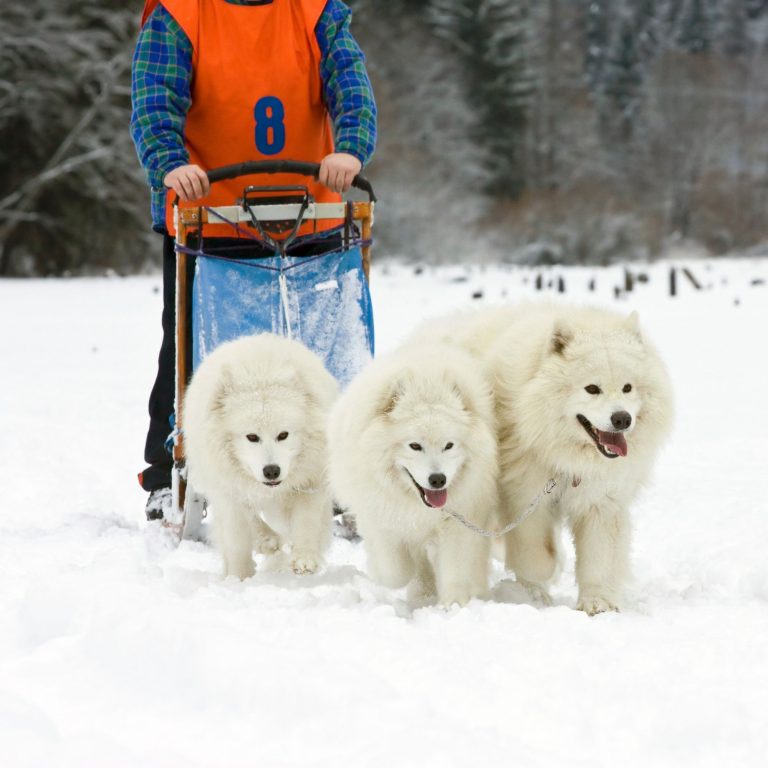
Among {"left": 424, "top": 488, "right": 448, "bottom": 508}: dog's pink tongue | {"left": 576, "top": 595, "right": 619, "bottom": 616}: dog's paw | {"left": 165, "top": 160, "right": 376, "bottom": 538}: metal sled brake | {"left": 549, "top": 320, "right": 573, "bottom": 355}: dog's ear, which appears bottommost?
{"left": 576, "top": 595, "right": 619, "bottom": 616}: dog's paw

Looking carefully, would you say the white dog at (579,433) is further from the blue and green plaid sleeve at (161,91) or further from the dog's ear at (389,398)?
the blue and green plaid sleeve at (161,91)

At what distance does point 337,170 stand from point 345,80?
1.52ft

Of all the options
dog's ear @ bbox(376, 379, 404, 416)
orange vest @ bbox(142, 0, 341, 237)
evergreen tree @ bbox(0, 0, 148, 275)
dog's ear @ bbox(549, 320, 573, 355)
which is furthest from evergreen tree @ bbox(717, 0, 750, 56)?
dog's ear @ bbox(376, 379, 404, 416)

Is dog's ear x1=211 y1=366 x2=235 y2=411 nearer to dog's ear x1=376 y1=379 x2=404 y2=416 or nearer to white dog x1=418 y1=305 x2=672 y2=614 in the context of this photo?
dog's ear x1=376 y1=379 x2=404 y2=416

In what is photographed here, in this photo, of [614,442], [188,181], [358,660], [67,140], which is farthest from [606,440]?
[67,140]

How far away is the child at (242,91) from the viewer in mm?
4168

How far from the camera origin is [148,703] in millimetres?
2309

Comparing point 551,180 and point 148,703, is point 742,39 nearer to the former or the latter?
point 551,180

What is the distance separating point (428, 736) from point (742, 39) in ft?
172

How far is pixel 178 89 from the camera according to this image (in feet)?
13.8

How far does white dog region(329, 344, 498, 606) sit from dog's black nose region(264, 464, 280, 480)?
0.25 m

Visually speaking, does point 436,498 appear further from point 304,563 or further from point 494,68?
point 494,68

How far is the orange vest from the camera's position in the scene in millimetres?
4191

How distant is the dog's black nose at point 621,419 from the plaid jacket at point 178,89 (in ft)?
5.79
